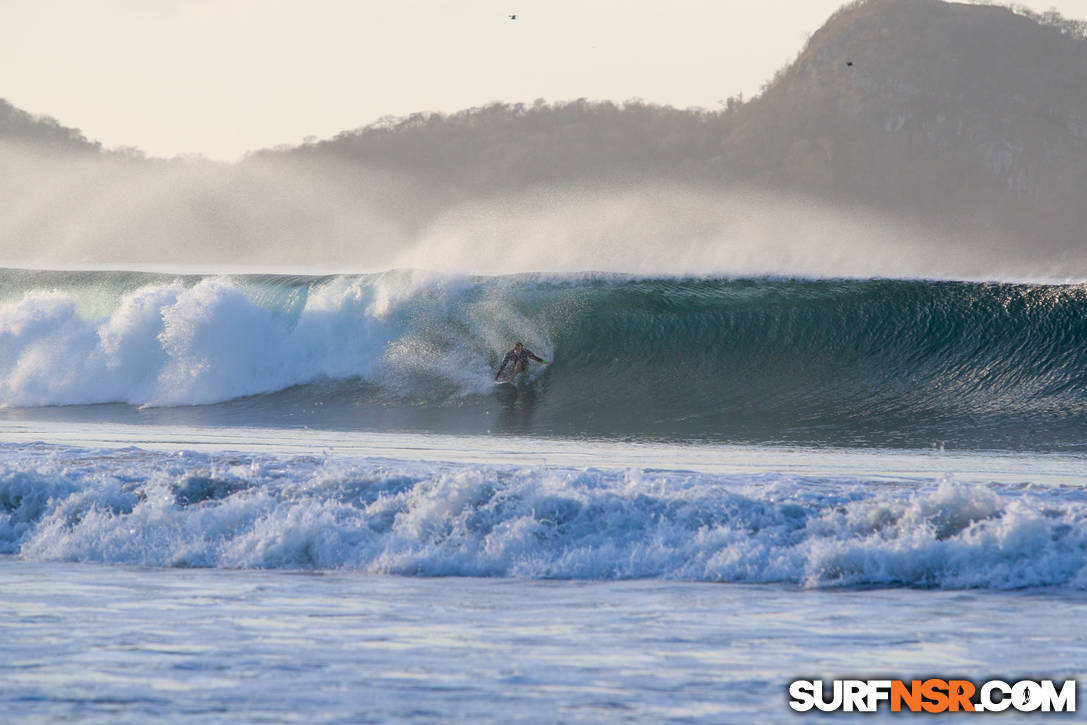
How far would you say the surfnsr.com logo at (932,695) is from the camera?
4801 millimetres

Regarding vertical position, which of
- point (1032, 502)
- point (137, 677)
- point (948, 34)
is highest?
point (948, 34)

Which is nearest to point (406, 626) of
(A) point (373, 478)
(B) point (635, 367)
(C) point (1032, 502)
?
(A) point (373, 478)

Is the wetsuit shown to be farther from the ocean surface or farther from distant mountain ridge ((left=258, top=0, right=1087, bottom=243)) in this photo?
distant mountain ridge ((left=258, top=0, right=1087, bottom=243))

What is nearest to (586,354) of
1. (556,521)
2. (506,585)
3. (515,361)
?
(515,361)

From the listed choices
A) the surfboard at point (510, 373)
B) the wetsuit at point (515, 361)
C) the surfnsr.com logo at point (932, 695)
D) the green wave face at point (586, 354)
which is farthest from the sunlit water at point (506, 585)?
the wetsuit at point (515, 361)

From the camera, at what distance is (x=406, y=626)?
19.7 ft

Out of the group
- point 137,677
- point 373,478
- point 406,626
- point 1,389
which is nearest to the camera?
point 137,677

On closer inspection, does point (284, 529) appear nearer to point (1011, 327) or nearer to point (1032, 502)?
point (1032, 502)

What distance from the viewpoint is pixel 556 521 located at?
26.5ft

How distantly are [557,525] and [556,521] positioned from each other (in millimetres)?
58

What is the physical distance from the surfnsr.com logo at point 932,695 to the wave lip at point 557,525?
2127 mm

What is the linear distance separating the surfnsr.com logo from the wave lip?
213cm

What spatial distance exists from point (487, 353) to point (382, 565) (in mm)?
10252

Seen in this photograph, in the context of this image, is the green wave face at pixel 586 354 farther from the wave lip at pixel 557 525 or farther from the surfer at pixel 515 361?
the wave lip at pixel 557 525
